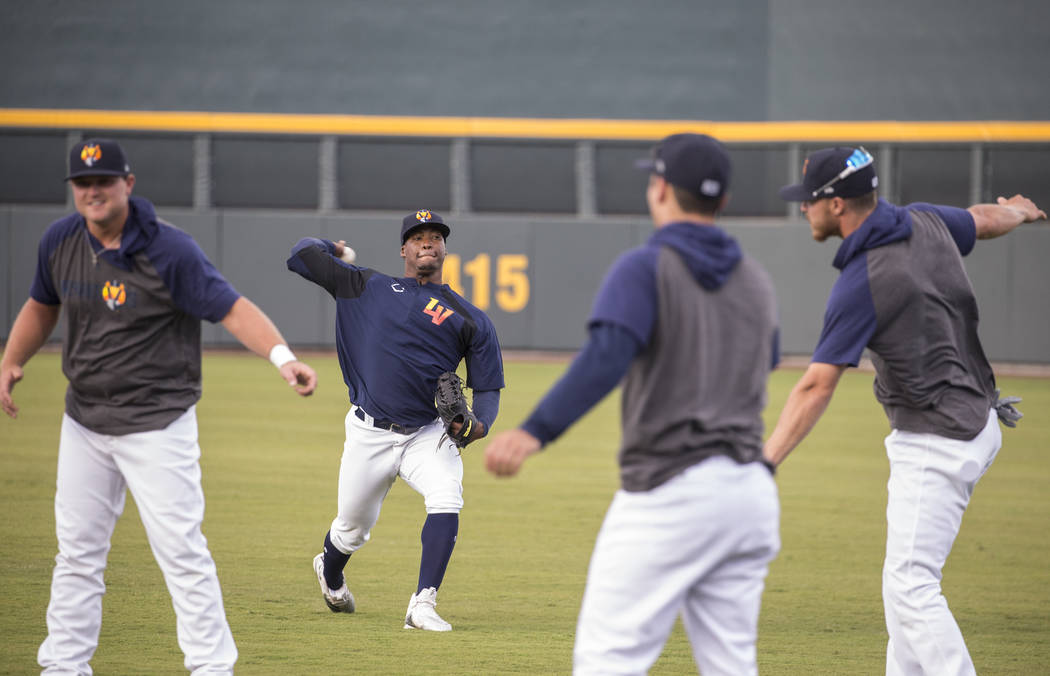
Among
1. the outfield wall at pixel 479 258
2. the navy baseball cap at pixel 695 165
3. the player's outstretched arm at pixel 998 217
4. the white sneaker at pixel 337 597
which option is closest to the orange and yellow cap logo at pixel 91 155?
the navy baseball cap at pixel 695 165

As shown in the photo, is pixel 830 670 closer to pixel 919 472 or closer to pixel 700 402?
pixel 919 472

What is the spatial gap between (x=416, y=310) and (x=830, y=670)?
9.40ft

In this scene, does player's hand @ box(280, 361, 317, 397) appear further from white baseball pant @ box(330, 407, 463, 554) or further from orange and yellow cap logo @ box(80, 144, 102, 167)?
white baseball pant @ box(330, 407, 463, 554)

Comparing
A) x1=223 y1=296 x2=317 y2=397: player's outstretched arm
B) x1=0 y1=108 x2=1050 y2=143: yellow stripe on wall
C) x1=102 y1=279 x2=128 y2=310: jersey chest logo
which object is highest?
x1=0 y1=108 x2=1050 y2=143: yellow stripe on wall

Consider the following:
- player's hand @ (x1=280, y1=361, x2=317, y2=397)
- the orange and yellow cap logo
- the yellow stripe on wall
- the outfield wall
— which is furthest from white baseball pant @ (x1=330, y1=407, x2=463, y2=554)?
the yellow stripe on wall

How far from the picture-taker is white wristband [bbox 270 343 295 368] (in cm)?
473

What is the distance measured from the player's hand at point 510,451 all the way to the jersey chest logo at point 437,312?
10.9 feet

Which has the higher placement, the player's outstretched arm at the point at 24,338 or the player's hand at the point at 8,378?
the player's outstretched arm at the point at 24,338

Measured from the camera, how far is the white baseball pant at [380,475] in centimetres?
678

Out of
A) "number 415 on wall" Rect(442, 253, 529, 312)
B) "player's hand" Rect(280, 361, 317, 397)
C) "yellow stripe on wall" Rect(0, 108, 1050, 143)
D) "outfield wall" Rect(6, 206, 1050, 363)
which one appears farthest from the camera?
"yellow stripe on wall" Rect(0, 108, 1050, 143)

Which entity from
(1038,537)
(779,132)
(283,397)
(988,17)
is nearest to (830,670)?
(1038,537)

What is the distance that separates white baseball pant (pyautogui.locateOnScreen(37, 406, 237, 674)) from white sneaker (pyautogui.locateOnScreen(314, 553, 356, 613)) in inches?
78.5

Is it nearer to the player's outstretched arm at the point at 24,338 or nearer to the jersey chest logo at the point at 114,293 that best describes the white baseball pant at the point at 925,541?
the jersey chest logo at the point at 114,293

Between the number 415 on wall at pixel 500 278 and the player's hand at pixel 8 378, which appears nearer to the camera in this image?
the player's hand at pixel 8 378
